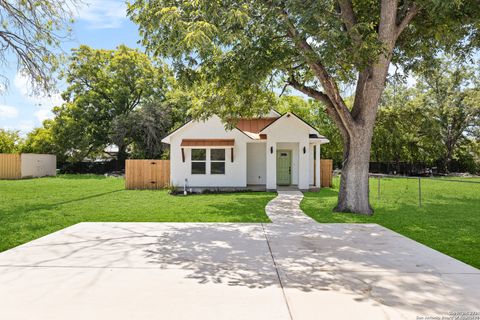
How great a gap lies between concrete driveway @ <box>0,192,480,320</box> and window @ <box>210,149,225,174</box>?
11.6 metres

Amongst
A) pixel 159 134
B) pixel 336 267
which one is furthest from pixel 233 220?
pixel 159 134

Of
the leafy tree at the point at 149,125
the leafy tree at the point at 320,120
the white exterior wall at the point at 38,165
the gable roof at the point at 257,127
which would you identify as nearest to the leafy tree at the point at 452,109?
the leafy tree at the point at 320,120

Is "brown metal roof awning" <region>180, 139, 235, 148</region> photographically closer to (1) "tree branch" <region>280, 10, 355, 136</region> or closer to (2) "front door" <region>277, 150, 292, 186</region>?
(2) "front door" <region>277, 150, 292, 186</region>

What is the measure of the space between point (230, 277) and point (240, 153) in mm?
14328

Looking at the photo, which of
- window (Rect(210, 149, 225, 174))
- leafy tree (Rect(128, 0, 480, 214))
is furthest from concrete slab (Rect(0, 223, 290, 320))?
window (Rect(210, 149, 225, 174))

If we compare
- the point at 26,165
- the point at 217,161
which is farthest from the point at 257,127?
the point at 26,165

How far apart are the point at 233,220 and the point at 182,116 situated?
23.3 meters

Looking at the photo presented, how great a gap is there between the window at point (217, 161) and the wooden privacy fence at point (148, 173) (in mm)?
2679

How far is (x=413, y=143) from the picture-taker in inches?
1342

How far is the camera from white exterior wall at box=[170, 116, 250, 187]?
61.2ft

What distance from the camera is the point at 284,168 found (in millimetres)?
19766

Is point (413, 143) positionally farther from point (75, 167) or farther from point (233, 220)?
point (75, 167)

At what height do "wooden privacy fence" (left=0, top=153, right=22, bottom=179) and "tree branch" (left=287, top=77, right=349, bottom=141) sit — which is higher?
"tree branch" (left=287, top=77, right=349, bottom=141)

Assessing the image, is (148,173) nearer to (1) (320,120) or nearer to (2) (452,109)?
(1) (320,120)
